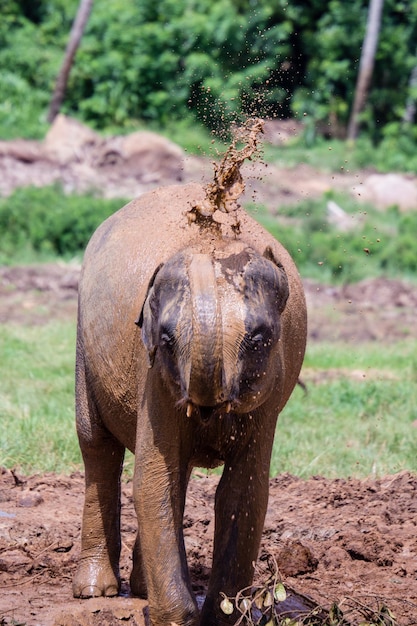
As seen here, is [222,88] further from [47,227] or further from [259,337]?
[259,337]

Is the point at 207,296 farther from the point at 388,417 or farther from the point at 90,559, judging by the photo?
the point at 388,417

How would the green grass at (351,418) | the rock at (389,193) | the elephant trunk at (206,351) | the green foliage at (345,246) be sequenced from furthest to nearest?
the rock at (389,193)
the green foliage at (345,246)
the green grass at (351,418)
the elephant trunk at (206,351)

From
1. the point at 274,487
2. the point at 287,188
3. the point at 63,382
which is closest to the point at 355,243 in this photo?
the point at 287,188

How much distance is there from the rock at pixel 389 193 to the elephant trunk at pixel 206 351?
19.9 metres

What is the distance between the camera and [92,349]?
4.87 m

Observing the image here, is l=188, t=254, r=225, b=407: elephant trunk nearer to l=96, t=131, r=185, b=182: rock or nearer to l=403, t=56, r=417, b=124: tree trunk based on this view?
l=96, t=131, r=185, b=182: rock

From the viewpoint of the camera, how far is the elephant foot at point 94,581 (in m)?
5.36

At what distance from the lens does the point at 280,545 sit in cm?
627

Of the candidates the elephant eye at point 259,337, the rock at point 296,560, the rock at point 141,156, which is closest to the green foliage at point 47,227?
the rock at point 141,156

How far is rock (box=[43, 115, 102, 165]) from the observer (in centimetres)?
2400

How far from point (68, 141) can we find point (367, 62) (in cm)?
853

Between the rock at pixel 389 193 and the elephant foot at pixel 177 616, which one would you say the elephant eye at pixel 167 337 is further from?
the rock at pixel 389 193

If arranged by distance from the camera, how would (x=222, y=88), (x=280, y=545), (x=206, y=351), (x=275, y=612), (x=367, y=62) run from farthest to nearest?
(x=367, y=62)
(x=222, y=88)
(x=280, y=545)
(x=275, y=612)
(x=206, y=351)

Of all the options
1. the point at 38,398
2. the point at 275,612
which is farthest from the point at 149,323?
the point at 38,398
